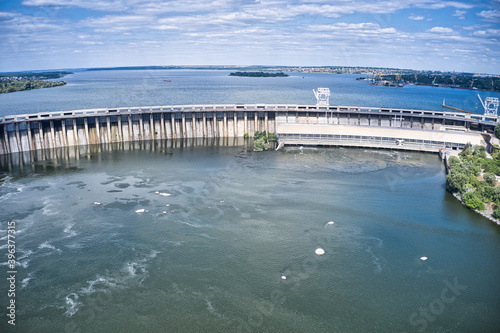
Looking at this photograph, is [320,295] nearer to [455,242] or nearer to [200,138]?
[455,242]

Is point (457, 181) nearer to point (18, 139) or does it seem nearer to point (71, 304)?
point (71, 304)

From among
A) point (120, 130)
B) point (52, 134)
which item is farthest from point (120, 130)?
point (52, 134)

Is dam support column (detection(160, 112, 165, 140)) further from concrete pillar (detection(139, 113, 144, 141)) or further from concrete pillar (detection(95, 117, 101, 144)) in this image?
concrete pillar (detection(95, 117, 101, 144))

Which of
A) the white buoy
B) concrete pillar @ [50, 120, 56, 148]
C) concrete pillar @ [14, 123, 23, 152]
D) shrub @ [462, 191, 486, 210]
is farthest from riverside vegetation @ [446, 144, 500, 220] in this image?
concrete pillar @ [14, 123, 23, 152]

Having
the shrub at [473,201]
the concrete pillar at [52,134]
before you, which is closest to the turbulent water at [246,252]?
the shrub at [473,201]

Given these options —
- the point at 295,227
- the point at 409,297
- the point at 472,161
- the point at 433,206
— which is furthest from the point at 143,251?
the point at 472,161

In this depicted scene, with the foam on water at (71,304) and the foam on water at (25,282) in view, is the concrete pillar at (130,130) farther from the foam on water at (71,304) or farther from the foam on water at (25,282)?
the foam on water at (71,304)
